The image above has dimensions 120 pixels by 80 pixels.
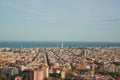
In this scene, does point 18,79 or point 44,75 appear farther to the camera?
point 44,75

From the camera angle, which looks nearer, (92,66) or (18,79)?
(18,79)

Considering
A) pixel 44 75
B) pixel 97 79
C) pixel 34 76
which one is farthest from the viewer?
pixel 44 75

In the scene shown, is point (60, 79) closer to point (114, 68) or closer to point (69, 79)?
point (69, 79)

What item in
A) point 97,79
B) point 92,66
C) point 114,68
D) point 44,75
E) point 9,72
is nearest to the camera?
point 97,79

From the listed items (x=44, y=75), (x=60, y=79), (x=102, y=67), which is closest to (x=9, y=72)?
(x=44, y=75)

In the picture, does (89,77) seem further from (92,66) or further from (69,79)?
(92,66)

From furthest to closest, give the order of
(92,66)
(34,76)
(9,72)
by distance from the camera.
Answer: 1. (92,66)
2. (9,72)
3. (34,76)

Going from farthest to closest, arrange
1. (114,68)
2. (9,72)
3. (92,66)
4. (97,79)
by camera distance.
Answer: (92,66) < (114,68) < (9,72) < (97,79)

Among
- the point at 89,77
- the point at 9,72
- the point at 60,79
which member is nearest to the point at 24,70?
the point at 9,72
